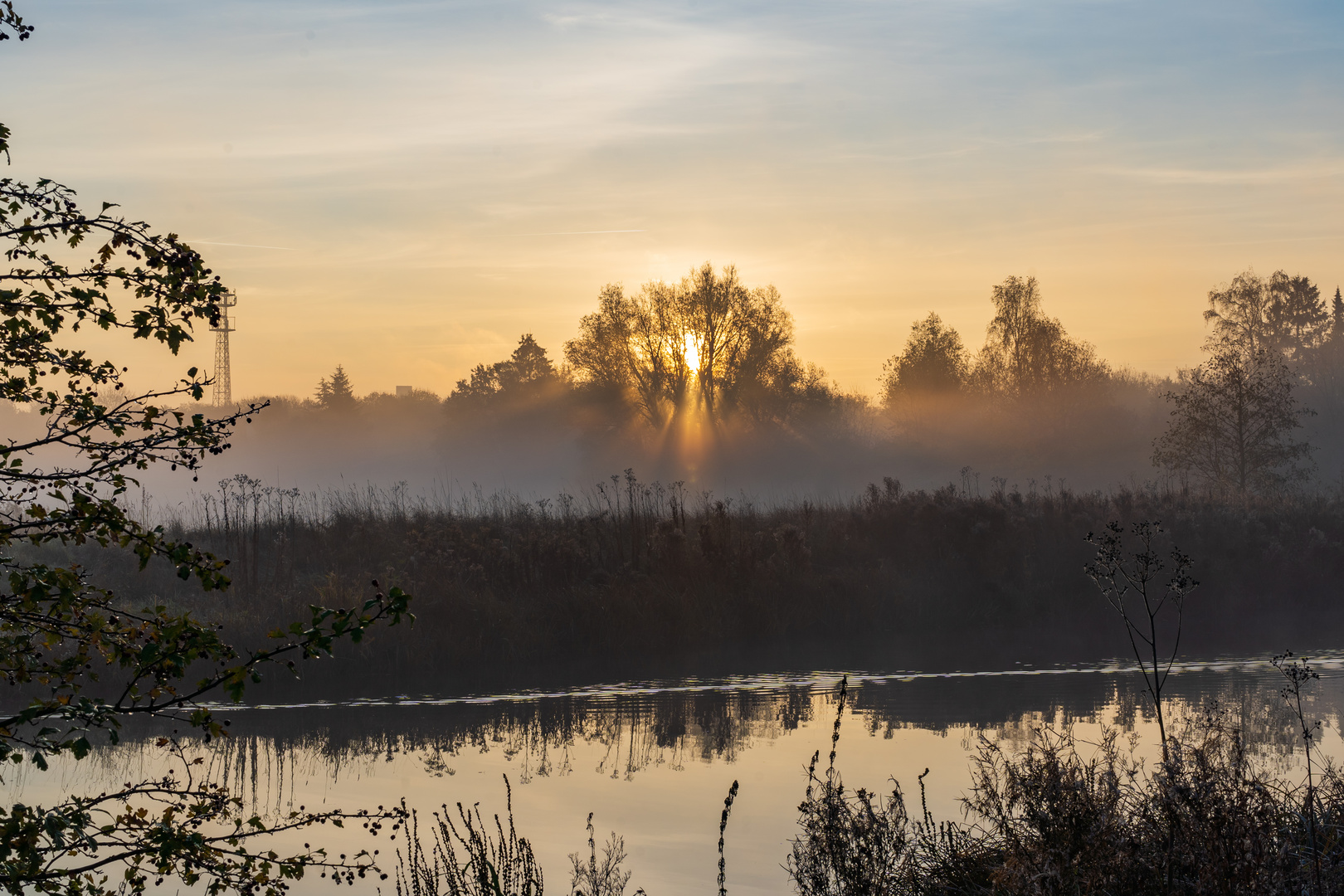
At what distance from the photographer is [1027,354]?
6078 centimetres

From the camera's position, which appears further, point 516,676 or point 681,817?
point 516,676

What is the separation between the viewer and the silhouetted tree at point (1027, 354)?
59375 millimetres

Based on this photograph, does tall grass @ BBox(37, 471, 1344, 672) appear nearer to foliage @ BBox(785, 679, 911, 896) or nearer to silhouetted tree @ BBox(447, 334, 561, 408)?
foliage @ BBox(785, 679, 911, 896)

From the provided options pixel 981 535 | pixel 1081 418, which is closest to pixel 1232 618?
pixel 981 535

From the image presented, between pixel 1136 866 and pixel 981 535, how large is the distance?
1780cm

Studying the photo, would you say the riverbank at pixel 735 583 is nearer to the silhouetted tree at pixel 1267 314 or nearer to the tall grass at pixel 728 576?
the tall grass at pixel 728 576

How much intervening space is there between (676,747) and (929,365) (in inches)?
2034

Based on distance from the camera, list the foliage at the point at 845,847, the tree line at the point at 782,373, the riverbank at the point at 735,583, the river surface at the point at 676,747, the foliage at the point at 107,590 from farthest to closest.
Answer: the tree line at the point at 782,373, the riverbank at the point at 735,583, the river surface at the point at 676,747, the foliage at the point at 845,847, the foliage at the point at 107,590

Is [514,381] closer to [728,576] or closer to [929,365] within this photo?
[929,365]

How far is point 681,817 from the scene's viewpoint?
9.97m

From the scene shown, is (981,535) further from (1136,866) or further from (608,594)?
(1136,866)

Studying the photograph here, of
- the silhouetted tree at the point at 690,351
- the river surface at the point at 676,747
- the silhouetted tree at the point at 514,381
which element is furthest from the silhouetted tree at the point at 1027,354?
the river surface at the point at 676,747

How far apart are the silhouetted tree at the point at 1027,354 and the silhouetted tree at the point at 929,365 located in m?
1.44

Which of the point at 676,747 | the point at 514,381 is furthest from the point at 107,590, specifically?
the point at 514,381
